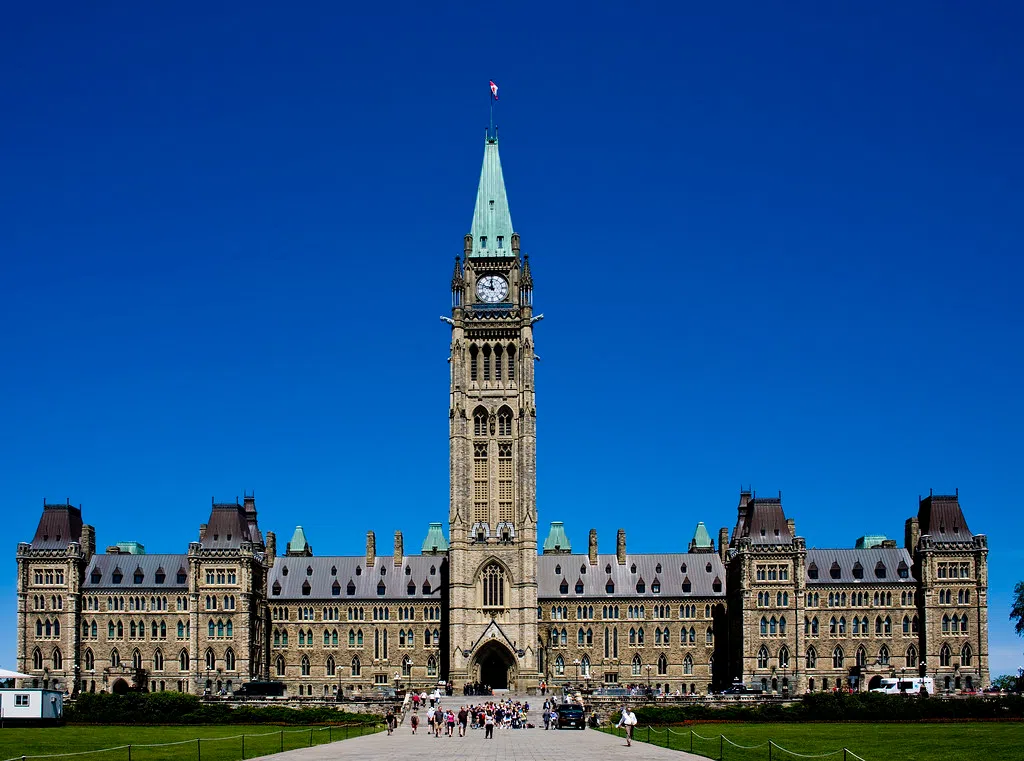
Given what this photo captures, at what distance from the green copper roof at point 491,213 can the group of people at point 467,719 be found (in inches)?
2418

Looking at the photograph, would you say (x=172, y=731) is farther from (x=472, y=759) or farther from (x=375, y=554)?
(x=375, y=554)

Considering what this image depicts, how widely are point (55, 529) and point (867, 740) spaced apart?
94.1m

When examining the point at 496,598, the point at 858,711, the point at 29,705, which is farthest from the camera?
the point at 496,598

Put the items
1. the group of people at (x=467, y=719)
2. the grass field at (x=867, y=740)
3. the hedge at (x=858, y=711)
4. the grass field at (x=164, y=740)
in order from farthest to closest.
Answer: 1. the hedge at (x=858, y=711)
2. the group of people at (x=467, y=719)
3. the grass field at (x=164, y=740)
4. the grass field at (x=867, y=740)

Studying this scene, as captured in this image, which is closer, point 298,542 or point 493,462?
point 493,462

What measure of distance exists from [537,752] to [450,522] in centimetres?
7896

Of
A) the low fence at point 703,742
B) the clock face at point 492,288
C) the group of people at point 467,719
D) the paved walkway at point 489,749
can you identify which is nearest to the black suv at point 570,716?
the group of people at point 467,719

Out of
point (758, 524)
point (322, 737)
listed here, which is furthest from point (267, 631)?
point (322, 737)

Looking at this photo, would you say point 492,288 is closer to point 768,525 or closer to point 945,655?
point 768,525

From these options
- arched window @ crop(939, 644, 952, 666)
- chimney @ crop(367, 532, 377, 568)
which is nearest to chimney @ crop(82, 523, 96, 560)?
chimney @ crop(367, 532, 377, 568)

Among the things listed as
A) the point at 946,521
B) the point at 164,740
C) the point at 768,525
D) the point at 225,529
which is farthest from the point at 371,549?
the point at 164,740

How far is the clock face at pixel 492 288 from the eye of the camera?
141750 mm

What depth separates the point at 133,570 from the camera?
5487 inches

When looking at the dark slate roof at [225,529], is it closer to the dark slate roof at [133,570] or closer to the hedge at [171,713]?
the dark slate roof at [133,570]
